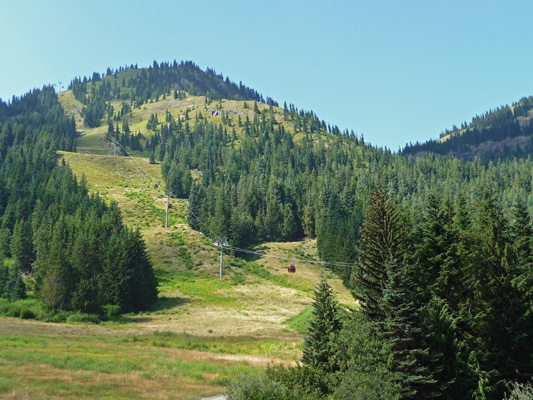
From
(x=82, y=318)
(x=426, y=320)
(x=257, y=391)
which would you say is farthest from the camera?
(x=82, y=318)

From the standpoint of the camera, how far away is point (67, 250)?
75.6 m

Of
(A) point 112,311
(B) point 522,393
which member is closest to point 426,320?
(B) point 522,393

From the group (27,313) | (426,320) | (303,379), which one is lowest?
(27,313)

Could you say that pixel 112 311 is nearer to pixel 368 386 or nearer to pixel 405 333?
pixel 405 333

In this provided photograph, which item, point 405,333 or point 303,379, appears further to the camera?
point 405,333

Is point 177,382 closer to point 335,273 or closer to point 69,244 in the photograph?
point 69,244

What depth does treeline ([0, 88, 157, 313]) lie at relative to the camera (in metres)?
63.5

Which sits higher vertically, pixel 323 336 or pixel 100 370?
pixel 323 336

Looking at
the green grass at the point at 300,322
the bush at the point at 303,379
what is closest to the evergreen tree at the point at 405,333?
the bush at the point at 303,379

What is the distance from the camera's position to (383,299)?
1056 inches

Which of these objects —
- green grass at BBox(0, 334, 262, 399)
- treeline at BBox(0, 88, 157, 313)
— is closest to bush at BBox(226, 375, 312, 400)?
green grass at BBox(0, 334, 262, 399)

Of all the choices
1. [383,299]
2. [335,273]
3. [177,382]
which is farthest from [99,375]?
[335,273]

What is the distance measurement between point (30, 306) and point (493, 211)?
6599 cm

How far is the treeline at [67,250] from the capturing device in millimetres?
63500
